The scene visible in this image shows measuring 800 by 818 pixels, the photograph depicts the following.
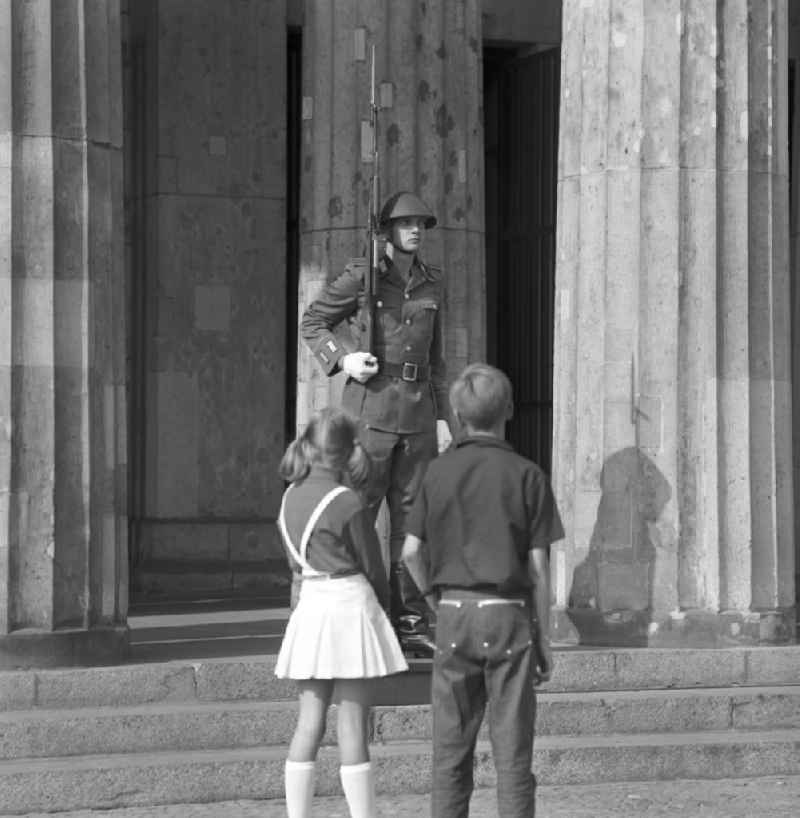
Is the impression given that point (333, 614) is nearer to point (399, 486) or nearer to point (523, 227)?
point (399, 486)

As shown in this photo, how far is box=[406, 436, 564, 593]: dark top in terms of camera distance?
715cm

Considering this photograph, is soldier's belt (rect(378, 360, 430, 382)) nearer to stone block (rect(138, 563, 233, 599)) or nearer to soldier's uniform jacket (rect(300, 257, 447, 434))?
soldier's uniform jacket (rect(300, 257, 447, 434))

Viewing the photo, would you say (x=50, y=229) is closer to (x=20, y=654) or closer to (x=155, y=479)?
(x=20, y=654)

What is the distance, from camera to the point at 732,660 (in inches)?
448

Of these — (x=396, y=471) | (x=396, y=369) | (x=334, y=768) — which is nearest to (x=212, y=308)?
(x=396, y=369)

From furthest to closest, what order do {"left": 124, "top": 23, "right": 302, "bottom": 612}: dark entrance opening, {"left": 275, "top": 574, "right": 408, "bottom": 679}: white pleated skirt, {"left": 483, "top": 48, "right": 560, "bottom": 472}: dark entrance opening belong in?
{"left": 483, "top": 48, "right": 560, "bottom": 472}: dark entrance opening → {"left": 124, "top": 23, "right": 302, "bottom": 612}: dark entrance opening → {"left": 275, "top": 574, "right": 408, "bottom": 679}: white pleated skirt

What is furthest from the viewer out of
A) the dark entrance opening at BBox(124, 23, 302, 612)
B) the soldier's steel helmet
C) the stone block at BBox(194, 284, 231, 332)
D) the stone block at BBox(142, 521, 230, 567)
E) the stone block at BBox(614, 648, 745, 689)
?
the stone block at BBox(194, 284, 231, 332)

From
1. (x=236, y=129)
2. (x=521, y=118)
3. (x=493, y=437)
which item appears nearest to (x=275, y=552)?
(x=236, y=129)

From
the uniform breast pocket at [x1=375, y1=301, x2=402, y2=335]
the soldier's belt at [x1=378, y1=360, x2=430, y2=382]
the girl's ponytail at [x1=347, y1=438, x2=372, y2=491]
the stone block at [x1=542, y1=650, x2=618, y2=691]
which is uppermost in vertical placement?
the uniform breast pocket at [x1=375, y1=301, x2=402, y2=335]

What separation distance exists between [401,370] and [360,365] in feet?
0.94

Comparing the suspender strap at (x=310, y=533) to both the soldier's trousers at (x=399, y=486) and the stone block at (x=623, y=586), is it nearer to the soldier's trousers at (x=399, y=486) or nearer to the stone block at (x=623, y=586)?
the soldier's trousers at (x=399, y=486)

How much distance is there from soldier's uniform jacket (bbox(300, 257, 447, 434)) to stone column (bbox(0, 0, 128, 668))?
3.57 feet

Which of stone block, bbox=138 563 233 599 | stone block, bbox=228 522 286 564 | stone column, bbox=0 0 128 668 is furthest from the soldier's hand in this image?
stone block, bbox=228 522 286 564

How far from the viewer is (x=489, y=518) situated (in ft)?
23.6
